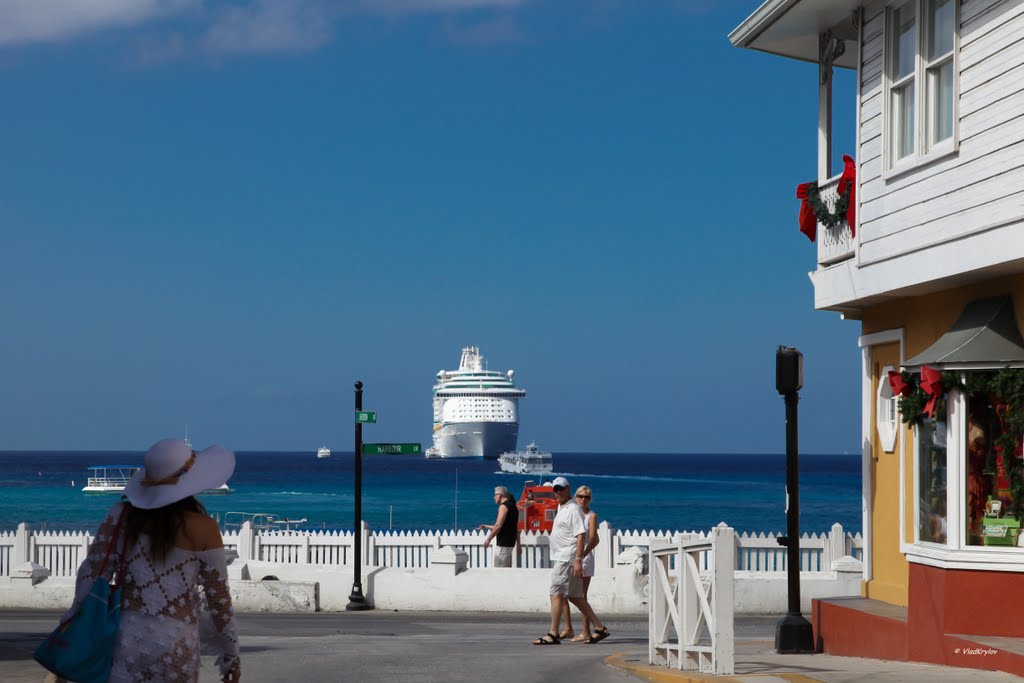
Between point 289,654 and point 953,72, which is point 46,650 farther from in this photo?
point 953,72

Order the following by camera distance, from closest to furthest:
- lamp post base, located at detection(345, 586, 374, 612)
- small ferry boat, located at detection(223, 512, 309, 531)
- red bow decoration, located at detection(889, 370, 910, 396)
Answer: red bow decoration, located at detection(889, 370, 910, 396) → lamp post base, located at detection(345, 586, 374, 612) → small ferry boat, located at detection(223, 512, 309, 531)

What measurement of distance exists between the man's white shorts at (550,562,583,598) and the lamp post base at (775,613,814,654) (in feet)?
6.91

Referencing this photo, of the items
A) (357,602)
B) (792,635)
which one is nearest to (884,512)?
(792,635)

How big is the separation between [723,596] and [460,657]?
138 inches

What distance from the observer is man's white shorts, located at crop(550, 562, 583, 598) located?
1387cm

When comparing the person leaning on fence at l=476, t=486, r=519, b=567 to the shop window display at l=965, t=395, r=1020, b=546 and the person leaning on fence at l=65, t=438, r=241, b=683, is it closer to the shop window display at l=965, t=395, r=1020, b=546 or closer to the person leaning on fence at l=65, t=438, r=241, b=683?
the shop window display at l=965, t=395, r=1020, b=546

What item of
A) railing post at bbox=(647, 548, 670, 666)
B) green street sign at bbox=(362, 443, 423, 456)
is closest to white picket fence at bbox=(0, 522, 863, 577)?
green street sign at bbox=(362, 443, 423, 456)

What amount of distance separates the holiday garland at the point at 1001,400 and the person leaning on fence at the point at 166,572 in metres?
6.79

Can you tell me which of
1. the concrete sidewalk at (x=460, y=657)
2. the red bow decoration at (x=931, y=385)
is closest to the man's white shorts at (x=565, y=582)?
the concrete sidewalk at (x=460, y=657)

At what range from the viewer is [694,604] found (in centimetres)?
1078

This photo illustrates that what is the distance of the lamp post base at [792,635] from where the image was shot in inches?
509

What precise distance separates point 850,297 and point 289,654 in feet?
20.4

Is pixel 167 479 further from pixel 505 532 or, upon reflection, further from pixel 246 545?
pixel 246 545

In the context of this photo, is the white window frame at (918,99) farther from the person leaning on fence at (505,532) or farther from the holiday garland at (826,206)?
the person leaning on fence at (505,532)
